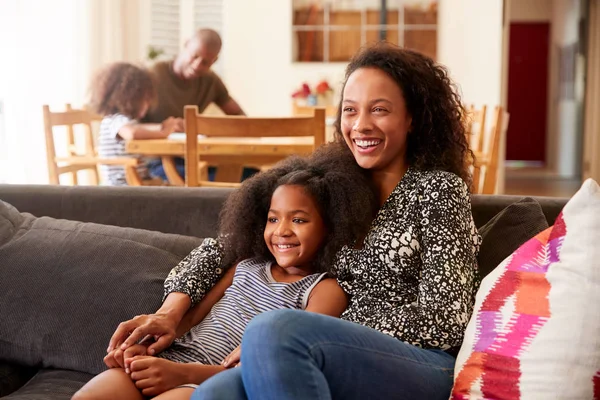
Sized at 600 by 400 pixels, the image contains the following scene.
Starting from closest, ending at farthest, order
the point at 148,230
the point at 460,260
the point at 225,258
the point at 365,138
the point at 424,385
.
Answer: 1. the point at 424,385
2. the point at 460,260
3. the point at 365,138
4. the point at 225,258
5. the point at 148,230

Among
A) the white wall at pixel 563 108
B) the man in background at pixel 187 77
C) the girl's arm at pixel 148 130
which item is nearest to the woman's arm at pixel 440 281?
the girl's arm at pixel 148 130

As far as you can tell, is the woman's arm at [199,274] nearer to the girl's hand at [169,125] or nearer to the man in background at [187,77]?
the girl's hand at [169,125]

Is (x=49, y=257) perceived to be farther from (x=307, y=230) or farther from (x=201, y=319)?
(x=307, y=230)

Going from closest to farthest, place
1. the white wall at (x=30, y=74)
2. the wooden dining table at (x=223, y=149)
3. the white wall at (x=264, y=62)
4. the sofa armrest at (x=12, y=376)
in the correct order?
the sofa armrest at (x=12, y=376)
the wooden dining table at (x=223, y=149)
the white wall at (x=30, y=74)
the white wall at (x=264, y=62)

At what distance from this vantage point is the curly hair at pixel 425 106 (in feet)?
5.76

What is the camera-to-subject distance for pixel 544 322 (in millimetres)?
1400

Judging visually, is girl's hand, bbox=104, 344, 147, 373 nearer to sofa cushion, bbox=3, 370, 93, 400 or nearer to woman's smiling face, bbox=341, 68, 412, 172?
sofa cushion, bbox=3, 370, 93, 400

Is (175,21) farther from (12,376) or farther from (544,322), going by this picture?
(544,322)

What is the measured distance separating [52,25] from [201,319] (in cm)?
411

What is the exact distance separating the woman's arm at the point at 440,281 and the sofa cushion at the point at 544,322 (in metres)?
0.04

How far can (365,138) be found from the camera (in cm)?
174

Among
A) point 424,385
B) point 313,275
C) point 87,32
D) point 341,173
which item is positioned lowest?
point 424,385

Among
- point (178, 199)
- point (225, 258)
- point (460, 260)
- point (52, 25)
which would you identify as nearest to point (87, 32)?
point (52, 25)

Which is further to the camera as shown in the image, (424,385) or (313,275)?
(313,275)
